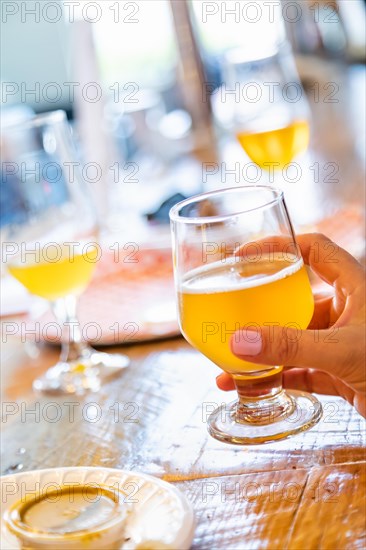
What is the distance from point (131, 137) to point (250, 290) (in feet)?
6.81

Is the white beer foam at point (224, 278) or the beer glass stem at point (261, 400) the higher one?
the white beer foam at point (224, 278)

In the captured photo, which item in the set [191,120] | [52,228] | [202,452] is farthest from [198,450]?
[191,120]

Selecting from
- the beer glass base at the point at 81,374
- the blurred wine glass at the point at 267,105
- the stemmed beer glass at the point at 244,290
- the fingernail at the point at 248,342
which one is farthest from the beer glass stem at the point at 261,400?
the blurred wine glass at the point at 267,105

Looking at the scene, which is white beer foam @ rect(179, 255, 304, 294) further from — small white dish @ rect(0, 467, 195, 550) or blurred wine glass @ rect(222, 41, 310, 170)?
blurred wine glass @ rect(222, 41, 310, 170)

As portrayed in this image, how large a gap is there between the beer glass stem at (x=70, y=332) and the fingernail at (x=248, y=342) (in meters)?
0.43

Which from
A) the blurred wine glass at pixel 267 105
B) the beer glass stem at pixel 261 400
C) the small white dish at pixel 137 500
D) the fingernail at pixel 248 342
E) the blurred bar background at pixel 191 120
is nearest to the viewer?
the small white dish at pixel 137 500

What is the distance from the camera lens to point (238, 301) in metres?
0.79

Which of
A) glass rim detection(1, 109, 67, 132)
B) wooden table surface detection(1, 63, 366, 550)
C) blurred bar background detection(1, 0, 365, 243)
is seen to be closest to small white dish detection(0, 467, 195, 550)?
wooden table surface detection(1, 63, 366, 550)

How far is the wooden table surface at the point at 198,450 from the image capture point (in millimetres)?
661

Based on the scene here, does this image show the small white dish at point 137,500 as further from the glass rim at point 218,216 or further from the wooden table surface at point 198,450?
the glass rim at point 218,216

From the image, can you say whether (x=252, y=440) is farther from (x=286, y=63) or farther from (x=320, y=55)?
(x=320, y=55)

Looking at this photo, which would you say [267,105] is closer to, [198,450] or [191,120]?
[198,450]

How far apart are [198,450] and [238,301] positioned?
15 centimetres

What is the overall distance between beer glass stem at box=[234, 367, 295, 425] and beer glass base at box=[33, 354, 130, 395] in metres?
0.25
